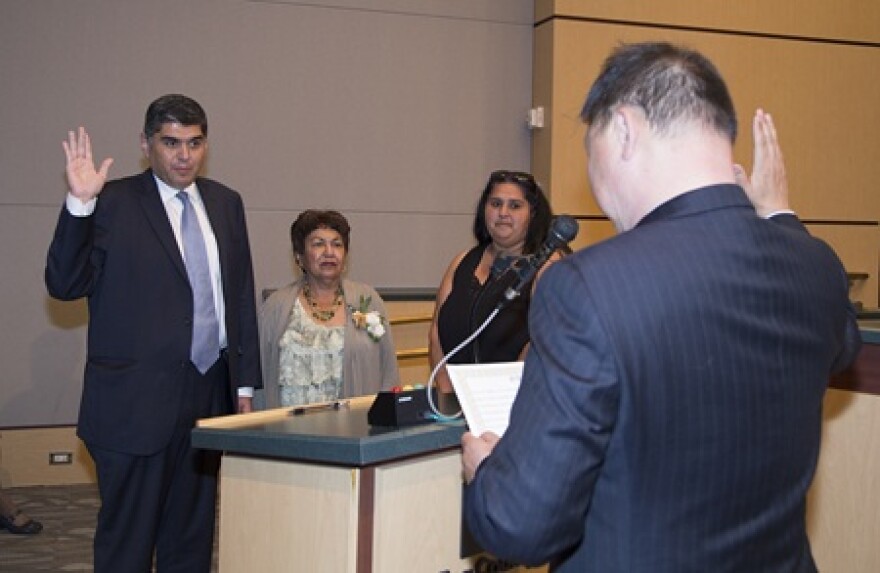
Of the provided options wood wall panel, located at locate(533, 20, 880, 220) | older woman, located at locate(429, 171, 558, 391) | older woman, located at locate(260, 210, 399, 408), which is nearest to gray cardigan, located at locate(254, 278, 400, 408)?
older woman, located at locate(260, 210, 399, 408)

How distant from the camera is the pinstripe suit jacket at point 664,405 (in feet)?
4.48

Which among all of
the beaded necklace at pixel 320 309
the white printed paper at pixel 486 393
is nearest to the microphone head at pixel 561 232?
the white printed paper at pixel 486 393

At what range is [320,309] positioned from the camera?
4117 millimetres

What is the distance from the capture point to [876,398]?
279cm

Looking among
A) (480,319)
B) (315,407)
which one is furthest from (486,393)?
(480,319)

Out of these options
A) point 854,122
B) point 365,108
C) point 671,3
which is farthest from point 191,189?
point 854,122

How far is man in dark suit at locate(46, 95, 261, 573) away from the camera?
3250mm

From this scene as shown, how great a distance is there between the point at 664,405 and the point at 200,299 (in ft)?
7.47

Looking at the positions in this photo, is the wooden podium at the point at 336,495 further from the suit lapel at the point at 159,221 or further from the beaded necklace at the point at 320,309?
the beaded necklace at the point at 320,309

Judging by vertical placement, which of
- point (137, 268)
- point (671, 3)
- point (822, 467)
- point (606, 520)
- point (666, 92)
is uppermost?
point (671, 3)

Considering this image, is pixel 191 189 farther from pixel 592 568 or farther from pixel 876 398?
pixel 592 568

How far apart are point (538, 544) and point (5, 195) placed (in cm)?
498

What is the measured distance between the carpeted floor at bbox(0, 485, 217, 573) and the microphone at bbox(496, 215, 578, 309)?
8.91 feet

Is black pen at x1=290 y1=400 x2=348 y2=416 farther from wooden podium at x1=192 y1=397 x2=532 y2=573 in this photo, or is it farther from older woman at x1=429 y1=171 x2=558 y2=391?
older woman at x1=429 y1=171 x2=558 y2=391
